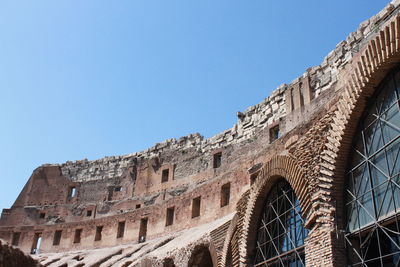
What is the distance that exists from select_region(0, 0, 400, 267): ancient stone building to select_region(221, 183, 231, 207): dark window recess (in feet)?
0.19

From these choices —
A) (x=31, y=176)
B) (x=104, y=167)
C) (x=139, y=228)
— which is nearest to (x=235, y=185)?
(x=139, y=228)

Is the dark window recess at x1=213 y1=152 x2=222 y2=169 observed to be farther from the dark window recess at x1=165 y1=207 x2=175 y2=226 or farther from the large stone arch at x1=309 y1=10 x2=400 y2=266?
the large stone arch at x1=309 y1=10 x2=400 y2=266

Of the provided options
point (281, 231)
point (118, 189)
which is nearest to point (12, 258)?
point (281, 231)

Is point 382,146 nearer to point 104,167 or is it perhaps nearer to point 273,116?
point 273,116

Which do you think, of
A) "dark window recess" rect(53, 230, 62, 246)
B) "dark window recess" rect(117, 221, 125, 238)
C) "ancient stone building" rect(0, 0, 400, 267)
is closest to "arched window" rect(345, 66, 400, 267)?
"ancient stone building" rect(0, 0, 400, 267)

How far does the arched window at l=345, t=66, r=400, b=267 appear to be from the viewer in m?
7.47

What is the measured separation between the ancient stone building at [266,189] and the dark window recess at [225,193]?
56 millimetres

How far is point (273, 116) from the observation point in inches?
888

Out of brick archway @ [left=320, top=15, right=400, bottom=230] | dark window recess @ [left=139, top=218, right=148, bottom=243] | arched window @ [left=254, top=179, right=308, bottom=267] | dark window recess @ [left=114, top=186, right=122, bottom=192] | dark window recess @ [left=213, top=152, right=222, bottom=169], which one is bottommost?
arched window @ [left=254, top=179, right=308, bottom=267]

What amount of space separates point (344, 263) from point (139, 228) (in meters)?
20.4

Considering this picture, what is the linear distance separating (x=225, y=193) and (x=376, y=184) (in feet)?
48.9

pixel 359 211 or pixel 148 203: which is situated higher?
pixel 148 203

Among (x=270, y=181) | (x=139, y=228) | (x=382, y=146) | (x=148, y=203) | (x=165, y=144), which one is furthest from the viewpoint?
(x=165, y=144)

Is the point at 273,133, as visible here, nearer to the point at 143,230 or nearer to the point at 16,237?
the point at 143,230
